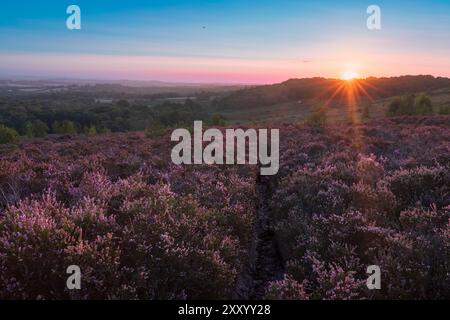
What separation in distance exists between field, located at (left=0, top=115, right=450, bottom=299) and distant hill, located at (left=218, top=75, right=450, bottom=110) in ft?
478

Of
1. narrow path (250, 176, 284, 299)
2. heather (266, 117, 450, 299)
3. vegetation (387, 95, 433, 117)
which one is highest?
vegetation (387, 95, 433, 117)

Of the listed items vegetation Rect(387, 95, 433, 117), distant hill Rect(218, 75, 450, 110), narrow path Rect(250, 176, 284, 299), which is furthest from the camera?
distant hill Rect(218, 75, 450, 110)

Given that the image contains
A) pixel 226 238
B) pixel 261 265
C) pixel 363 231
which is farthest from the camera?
pixel 261 265

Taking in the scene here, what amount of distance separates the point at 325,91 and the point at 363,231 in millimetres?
179563

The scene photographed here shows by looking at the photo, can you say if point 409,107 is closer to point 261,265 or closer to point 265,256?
point 265,256

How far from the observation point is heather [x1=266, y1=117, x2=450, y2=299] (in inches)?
207

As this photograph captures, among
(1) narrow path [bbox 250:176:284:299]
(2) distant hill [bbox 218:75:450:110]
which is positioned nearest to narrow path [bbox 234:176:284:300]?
(1) narrow path [bbox 250:176:284:299]

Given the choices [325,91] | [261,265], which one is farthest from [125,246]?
[325,91]

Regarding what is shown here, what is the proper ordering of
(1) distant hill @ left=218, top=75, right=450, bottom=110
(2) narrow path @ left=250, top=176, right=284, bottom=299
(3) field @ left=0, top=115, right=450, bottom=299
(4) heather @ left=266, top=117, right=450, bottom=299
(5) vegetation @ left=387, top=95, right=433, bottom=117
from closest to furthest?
1. (3) field @ left=0, top=115, right=450, bottom=299
2. (4) heather @ left=266, top=117, right=450, bottom=299
3. (2) narrow path @ left=250, top=176, right=284, bottom=299
4. (5) vegetation @ left=387, top=95, right=433, bottom=117
5. (1) distant hill @ left=218, top=75, right=450, bottom=110

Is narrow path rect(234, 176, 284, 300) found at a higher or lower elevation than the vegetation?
lower

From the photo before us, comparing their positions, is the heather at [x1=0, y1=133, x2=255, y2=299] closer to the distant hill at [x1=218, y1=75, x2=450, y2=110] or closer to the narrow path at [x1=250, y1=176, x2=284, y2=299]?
the narrow path at [x1=250, y1=176, x2=284, y2=299]

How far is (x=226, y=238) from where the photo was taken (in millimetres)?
6746

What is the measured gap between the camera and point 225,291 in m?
5.66

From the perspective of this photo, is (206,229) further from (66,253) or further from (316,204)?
(316,204)
